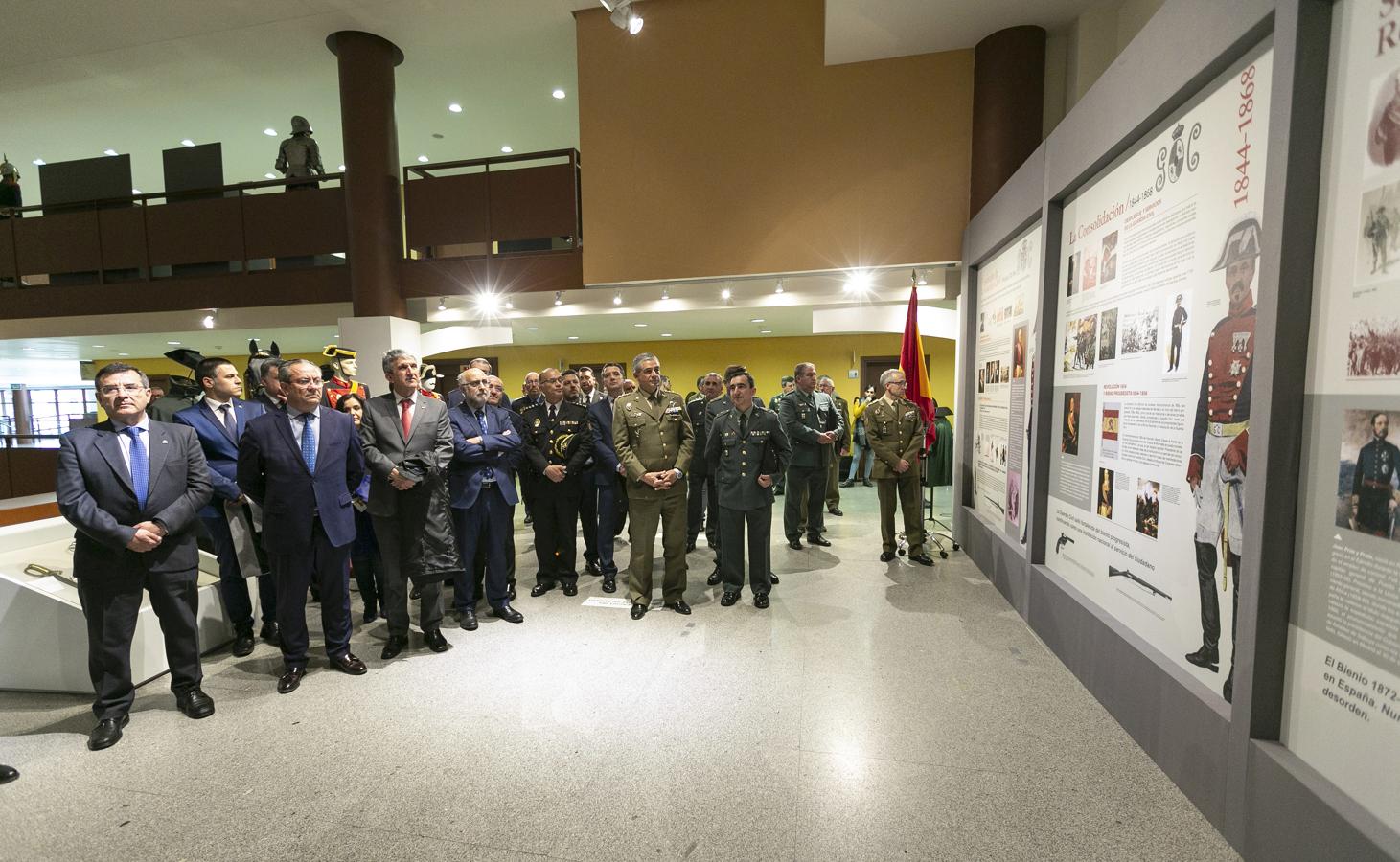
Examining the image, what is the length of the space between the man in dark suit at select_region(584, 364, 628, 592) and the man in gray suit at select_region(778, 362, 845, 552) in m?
1.69

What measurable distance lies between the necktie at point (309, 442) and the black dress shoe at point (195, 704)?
3.94ft

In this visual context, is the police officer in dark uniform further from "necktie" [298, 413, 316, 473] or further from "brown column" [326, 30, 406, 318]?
"brown column" [326, 30, 406, 318]

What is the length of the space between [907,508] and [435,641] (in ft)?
12.8

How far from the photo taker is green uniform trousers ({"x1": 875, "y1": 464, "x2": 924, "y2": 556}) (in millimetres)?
4918

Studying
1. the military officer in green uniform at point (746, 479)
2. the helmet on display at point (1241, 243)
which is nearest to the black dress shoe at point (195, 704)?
the military officer in green uniform at point (746, 479)

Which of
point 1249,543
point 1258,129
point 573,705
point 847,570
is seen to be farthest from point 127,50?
point 1249,543

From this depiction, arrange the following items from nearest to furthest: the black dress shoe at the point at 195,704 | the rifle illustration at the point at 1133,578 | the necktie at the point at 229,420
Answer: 1. the rifle illustration at the point at 1133,578
2. the black dress shoe at the point at 195,704
3. the necktie at the point at 229,420

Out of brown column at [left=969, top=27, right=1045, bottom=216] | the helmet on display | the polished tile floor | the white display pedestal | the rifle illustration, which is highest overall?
brown column at [left=969, top=27, right=1045, bottom=216]

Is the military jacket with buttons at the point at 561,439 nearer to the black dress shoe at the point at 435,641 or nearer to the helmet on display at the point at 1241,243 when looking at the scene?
the black dress shoe at the point at 435,641

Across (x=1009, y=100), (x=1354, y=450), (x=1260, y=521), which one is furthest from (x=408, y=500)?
(x=1009, y=100)

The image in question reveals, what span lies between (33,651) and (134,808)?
5.13 feet

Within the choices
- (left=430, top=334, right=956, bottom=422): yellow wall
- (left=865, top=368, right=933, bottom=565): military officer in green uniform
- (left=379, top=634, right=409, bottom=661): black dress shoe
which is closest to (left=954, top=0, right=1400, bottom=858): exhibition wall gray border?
(left=865, top=368, right=933, bottom=565): military officer in green uniform

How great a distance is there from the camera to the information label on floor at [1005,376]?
3889mm

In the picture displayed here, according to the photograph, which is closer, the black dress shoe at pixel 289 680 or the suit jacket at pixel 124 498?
the suit jacket at pixel 124 498
